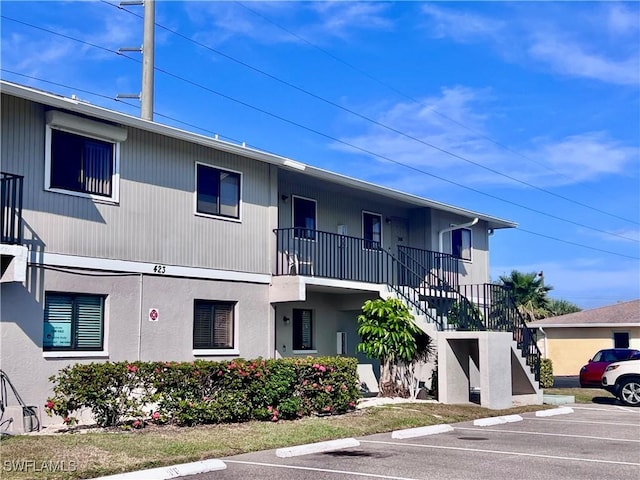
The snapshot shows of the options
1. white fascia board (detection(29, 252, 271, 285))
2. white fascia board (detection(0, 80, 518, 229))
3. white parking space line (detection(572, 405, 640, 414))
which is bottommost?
white parking space line (detection(572, 405, 640, 414))

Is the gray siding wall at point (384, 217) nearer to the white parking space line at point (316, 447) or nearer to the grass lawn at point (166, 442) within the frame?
the grass lawn at point (166, 442)

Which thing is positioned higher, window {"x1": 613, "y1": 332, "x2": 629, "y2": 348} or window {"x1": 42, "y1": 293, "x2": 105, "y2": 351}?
Result: window {"x1": 42, "y1": 293, "x2": 105, "y2": 351}

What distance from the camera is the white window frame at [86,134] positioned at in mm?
13695

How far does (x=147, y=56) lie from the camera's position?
22766 mm

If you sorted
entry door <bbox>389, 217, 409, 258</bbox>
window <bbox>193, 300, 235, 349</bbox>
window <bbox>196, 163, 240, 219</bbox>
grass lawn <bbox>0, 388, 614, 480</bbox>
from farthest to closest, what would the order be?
1. entry door <bbox>389, 217, 409, 258</bbox>
2. window <bbox>196, 163, 240, 219</bbox>
3. window <bbox>193, 300, 235, 349</bbox>
4. grass lawn <bbox>0, 388, 614, 480</bbox>

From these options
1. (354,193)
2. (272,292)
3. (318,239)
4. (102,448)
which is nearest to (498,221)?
(354,193)

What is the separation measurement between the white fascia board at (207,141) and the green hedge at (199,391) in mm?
4440

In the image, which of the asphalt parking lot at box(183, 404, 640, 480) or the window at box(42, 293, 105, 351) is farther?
the window at box(42, 293, 105, 351)

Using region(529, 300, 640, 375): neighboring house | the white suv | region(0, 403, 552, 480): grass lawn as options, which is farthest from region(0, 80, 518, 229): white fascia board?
region(529, 300, 640, 375): neighboring house

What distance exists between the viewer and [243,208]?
17.5 metres

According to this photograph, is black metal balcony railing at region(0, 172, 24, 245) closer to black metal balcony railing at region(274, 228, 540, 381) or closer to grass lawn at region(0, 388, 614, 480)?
grass lawn at region(0, 388, 614, 480)

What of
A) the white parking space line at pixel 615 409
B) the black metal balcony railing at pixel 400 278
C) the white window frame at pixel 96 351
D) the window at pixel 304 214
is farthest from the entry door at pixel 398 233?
the white window frame at pixel 96 351

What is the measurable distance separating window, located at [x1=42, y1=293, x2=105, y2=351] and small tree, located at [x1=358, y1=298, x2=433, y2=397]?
6774 millimetres

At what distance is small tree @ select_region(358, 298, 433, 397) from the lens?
18.3 meters
